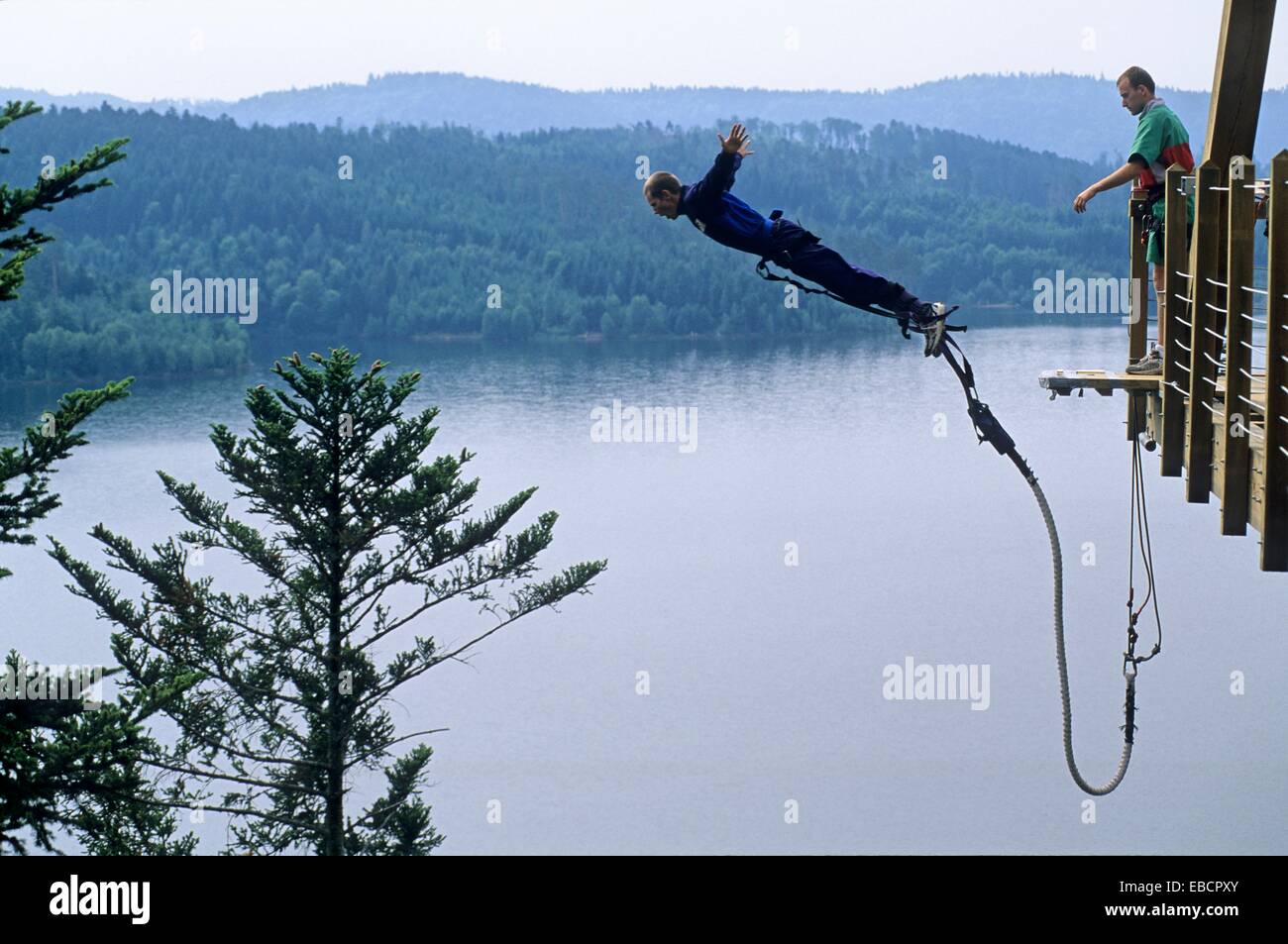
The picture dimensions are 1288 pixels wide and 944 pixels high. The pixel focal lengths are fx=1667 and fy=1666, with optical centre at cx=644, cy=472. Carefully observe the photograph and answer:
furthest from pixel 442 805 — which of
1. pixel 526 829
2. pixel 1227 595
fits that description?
pixel 1227 595

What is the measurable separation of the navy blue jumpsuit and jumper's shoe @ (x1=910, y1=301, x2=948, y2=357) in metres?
0.05

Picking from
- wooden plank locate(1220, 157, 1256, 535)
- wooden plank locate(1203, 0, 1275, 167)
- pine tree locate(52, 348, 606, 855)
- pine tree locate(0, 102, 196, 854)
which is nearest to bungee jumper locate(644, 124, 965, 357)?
wooden plank locate(1220, 157, 1256, 535)

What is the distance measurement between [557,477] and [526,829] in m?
25.6

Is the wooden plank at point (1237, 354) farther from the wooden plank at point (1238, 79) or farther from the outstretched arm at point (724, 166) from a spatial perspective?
the outstretched arm at point (724, 166)

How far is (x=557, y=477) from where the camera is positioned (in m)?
54.1

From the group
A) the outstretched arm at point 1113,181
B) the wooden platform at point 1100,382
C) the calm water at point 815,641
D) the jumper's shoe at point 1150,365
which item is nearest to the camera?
the outstretched arm at point 1113,181

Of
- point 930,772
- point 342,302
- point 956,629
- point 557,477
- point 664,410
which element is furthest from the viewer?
point 342,302

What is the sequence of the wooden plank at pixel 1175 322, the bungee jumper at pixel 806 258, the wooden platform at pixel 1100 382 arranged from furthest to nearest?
1. the wooden platform at pixel 1100 382
2. the wooden plank at pixel 1175 322
3. the bungee jumper at pixel 806 258

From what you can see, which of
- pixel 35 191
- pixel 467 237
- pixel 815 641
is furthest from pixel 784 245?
pixel 467 237

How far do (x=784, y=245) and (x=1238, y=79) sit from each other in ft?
8.52

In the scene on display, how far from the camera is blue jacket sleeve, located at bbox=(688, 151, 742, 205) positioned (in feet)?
20.5

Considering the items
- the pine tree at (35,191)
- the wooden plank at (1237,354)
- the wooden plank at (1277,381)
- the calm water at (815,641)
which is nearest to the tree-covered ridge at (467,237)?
the calm water at (815,641)

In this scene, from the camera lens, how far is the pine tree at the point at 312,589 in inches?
736
